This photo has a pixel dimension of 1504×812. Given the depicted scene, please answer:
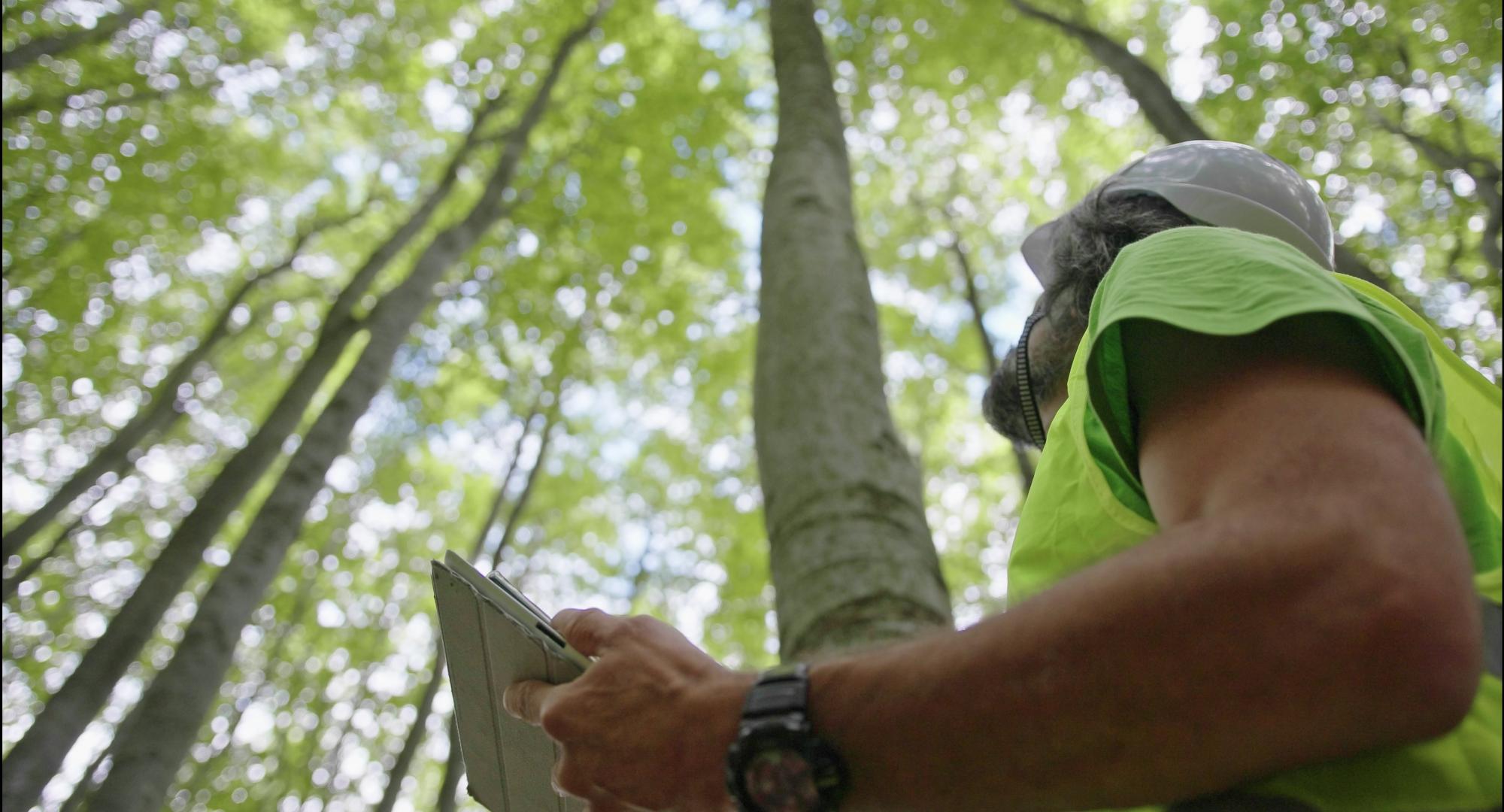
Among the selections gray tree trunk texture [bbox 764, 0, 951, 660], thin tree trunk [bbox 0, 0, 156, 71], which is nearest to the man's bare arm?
gray tree trunk texture [bbox 764, 0, 951, 660]

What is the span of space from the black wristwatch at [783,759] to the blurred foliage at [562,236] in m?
7.63

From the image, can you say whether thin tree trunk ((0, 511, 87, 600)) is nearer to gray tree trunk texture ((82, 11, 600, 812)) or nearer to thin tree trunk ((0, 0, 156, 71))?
gray tree trunk texture ((82, 11, 600, 812))

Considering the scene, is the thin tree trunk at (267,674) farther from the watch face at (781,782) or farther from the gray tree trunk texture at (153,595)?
the watch face at (781,782)

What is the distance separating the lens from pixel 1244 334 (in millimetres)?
772

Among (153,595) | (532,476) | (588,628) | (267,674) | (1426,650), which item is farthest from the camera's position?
(267,674)

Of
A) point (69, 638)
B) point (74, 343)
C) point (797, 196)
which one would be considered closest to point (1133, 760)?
point (797, 196)

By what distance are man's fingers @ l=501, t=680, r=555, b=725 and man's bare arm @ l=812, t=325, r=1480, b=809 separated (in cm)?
45

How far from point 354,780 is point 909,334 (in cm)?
1738

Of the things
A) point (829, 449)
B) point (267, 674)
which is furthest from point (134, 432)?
point (829, 449)

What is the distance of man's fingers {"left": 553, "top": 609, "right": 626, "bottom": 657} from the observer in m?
1.01

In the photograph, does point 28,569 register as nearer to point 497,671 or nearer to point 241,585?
point 241,585

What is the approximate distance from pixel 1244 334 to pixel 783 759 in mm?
590

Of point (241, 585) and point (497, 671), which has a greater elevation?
point (241, 585)

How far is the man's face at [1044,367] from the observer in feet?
4.66
